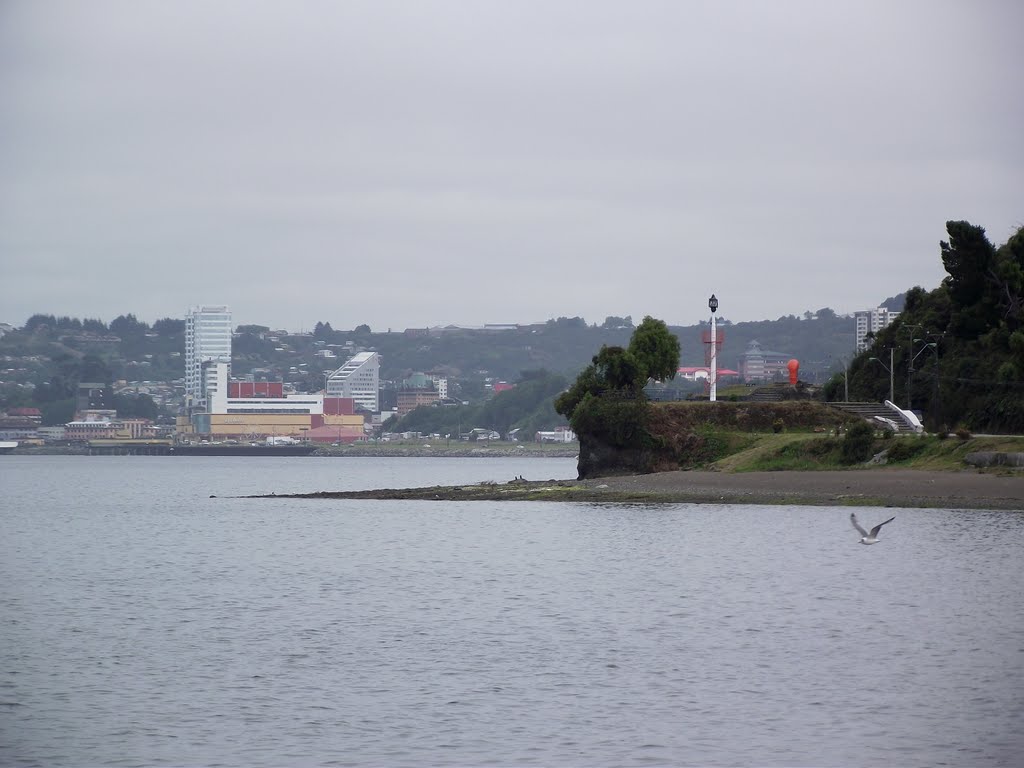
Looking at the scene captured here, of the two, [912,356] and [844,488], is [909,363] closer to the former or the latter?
[912,356]

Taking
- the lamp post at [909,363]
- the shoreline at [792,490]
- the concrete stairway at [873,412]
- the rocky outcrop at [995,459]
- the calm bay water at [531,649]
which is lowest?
the calm bay water at [531,649]

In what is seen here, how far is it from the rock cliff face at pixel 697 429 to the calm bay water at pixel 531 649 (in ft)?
69.9

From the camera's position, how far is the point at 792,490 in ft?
185

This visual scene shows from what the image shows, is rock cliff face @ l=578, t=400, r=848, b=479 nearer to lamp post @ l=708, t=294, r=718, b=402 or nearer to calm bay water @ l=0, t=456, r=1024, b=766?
lamp post @ l=708, t=294, r=718, b=402

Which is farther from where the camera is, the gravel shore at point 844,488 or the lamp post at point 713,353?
the lamp post at point 713,353

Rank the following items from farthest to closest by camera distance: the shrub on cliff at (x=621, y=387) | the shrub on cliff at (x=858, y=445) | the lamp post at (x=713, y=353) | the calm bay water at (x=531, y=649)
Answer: the lamp post at (x=713, y=353), the shrub on cliff at (x=621, y=387), the shrub on cliff at (x=858, y=445), the calm bay water at (x=531, y=649)

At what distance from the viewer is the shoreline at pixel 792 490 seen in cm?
4928

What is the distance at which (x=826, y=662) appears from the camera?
23.6m

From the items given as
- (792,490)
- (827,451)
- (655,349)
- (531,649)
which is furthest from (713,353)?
(531,649)

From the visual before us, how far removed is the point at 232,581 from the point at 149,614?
6503 mm

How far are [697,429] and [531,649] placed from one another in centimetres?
4588

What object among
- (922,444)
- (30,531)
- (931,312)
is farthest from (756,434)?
(30,531)

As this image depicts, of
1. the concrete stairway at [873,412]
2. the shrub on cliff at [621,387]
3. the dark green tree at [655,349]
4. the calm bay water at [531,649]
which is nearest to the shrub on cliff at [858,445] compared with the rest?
the concrete stairway at [873,412]

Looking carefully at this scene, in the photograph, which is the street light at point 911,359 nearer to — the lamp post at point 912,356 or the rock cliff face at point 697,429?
the lamp post at point 912,356
